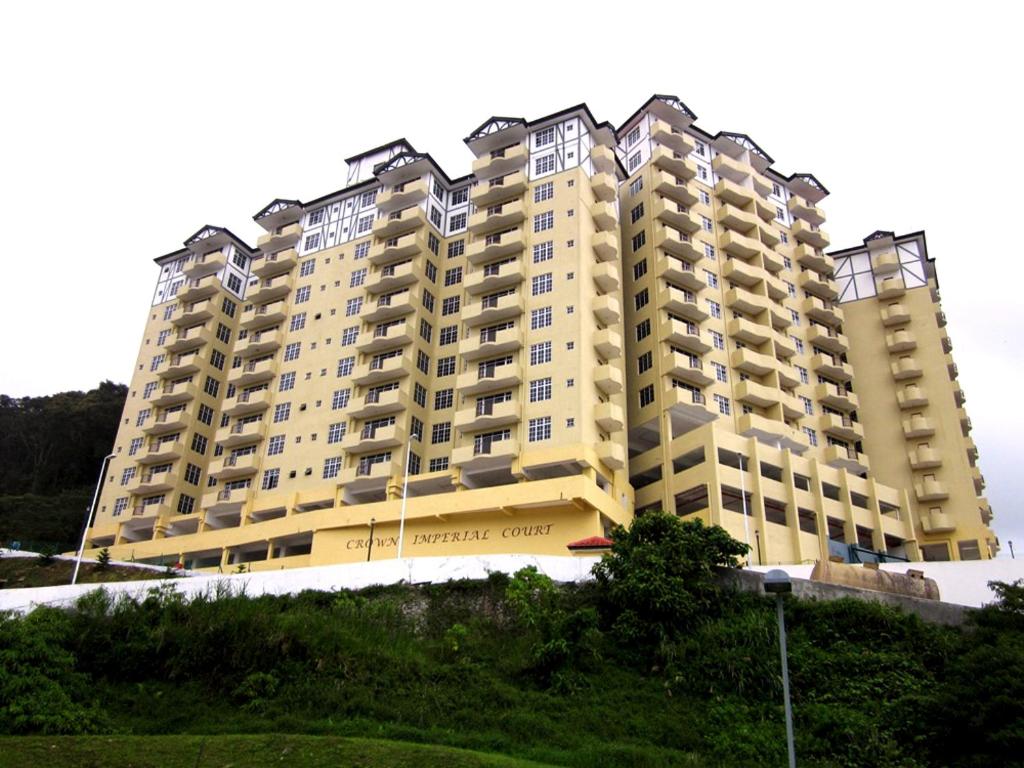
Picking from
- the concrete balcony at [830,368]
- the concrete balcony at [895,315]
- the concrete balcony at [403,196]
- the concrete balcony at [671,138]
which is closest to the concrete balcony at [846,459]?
the concrete balcony at [830,368]

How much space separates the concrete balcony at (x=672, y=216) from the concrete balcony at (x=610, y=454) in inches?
885

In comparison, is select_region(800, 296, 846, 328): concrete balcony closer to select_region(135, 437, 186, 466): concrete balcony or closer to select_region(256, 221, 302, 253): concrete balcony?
select_region(256, 221, 302, 253): concrete balcony

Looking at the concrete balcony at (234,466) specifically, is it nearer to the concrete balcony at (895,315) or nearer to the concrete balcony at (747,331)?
the concrete balcony at (747,331)

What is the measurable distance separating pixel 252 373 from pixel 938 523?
57.3 metres

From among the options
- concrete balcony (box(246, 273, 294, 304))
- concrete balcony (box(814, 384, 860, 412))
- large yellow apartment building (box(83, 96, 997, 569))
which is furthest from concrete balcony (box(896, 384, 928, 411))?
concrete balcony (box(246, 273, 294, 304))

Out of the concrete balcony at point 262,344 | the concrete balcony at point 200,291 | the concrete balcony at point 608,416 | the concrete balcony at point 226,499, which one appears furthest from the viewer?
the concrete balcony at point 200,291

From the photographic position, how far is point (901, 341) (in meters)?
78.6

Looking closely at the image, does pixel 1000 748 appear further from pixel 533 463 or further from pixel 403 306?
pixel 403 306

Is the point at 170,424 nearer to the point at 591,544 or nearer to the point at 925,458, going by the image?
the point at 591,544

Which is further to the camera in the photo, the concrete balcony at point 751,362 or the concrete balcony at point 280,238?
the concrete balcony at point 280,238

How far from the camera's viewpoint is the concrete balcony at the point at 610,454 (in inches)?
2282

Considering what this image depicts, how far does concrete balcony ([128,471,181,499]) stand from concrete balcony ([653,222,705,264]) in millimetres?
45652

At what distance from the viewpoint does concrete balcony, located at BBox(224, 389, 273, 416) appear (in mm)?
75938

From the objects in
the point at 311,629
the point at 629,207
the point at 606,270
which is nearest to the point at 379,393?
the point at 606,270
